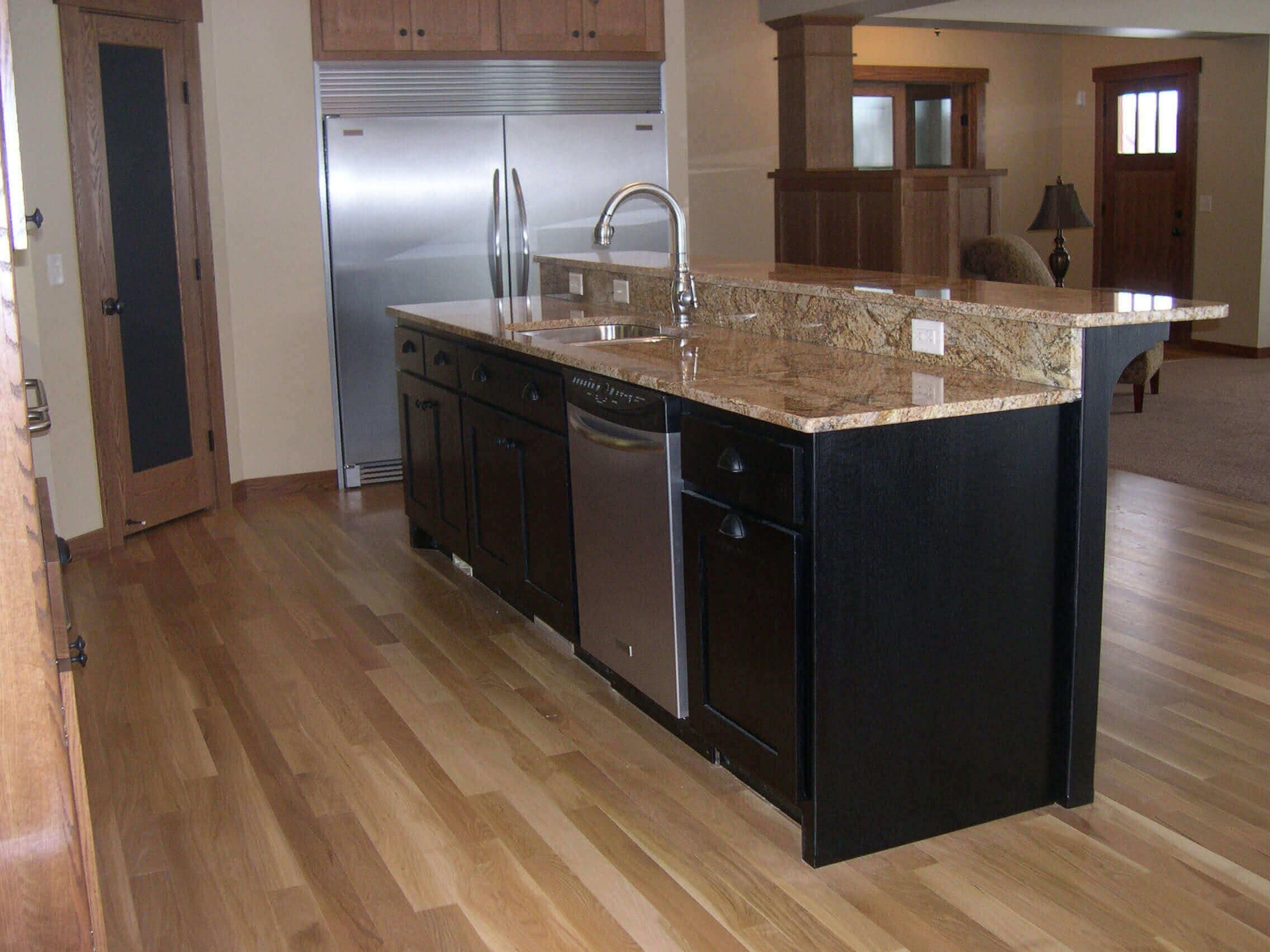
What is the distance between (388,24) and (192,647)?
3036mm

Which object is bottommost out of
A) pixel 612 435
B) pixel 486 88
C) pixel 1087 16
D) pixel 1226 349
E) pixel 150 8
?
pixel 1226 349

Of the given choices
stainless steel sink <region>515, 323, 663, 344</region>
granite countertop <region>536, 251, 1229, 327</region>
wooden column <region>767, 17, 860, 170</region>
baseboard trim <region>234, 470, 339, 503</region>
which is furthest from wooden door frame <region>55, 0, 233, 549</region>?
wooden column <region>767, 17, 860, 170</region>

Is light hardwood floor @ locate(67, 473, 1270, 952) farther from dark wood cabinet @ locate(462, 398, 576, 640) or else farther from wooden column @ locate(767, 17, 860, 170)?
wooden column @ locate(767, 17, 860, 170)

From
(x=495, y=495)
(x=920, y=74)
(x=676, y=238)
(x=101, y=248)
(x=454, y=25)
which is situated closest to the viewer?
(x=676, y=238)

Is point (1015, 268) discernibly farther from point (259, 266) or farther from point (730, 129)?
point (259, 266)

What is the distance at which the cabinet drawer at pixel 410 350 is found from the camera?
4.57m

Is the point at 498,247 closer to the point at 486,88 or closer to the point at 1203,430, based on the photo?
the point at 486,88

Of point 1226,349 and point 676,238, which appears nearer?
point 676,238

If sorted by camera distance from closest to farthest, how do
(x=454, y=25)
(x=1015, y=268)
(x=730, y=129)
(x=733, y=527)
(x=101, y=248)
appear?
(x=733, y=527) → (x=101, y=248) → (x=454, y=25) → (x=1015, y=268) → (x=730, y=129)

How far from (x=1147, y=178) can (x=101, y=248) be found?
8102 millimetres

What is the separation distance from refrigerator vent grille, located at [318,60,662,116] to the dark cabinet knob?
3.70 meters

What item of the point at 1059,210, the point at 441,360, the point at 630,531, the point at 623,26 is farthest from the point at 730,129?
the point at 630,531

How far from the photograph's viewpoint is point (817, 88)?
7.85 m

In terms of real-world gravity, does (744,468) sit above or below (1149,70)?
below
